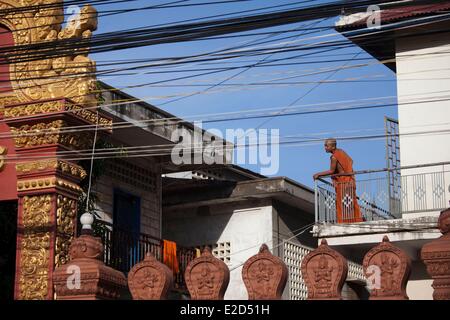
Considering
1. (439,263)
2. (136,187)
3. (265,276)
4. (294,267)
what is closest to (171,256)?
(136,187)

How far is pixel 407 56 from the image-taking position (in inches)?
592

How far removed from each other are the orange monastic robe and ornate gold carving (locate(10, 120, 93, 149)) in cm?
438

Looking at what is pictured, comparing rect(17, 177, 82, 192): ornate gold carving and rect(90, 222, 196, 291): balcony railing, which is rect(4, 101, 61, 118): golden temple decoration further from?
rect(90, 222, 196, 291): balcony railing

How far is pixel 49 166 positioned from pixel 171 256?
17.7ft

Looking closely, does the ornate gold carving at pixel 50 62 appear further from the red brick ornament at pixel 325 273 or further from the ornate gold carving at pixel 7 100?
the red brick ornament at pixel 325 273

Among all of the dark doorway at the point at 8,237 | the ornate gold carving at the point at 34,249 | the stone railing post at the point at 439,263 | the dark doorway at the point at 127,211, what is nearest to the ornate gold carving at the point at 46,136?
the ornate gold carving at the point at 34,249

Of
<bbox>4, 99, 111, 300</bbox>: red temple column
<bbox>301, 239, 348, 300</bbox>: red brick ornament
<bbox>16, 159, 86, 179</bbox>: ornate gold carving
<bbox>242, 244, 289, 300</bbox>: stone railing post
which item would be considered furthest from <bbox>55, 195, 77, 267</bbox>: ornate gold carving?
<bbox>301, 239, 348, 300</bbox>: red brick ornament

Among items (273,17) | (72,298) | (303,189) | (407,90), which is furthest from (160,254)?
(273,17)

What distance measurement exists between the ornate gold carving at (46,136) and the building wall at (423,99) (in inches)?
210

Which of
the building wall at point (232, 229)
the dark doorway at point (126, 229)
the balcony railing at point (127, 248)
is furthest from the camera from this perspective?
the building wall at point (232, 229)

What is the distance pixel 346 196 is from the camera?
14.5 metres

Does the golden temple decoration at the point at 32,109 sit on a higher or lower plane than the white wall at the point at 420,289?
higher

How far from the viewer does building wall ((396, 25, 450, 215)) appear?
14.6 m

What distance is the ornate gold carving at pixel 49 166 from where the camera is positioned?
37.6ft
